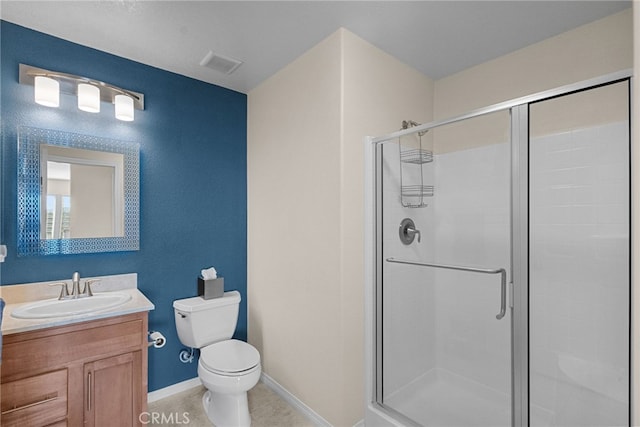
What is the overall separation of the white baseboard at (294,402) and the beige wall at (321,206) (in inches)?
1.3

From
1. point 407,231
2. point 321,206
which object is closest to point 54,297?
point 321,206

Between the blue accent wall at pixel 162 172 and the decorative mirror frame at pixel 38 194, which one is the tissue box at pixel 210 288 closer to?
the blue accent wall at pixel 162 172

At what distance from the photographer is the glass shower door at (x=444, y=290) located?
205 cm

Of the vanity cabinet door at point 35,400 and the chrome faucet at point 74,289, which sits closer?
the vanity cabinet door at point 35,400

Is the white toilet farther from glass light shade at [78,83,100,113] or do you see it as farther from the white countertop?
glass light shade at [78,83,100,113]

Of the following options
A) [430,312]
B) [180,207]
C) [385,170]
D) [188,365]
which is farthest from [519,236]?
[188,365]

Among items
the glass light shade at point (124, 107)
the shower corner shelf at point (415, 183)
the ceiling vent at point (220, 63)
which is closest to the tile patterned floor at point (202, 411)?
the shower corner shelf at point (415, 183)

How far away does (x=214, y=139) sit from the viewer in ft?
8.80

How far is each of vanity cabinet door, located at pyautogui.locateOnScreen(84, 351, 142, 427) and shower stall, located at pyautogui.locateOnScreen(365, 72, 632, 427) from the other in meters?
1.34

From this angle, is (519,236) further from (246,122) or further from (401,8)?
(246,122)

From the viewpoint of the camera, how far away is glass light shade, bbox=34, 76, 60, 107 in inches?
74.4

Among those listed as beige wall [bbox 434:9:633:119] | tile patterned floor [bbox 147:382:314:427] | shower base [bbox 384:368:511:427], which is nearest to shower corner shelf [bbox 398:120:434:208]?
beige wall [bbox 434:9:633:119]

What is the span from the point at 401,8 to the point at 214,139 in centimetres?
165

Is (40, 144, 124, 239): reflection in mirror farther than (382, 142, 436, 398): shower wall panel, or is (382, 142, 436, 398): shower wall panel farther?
(382, 142, 436, 398): shower wall panel
